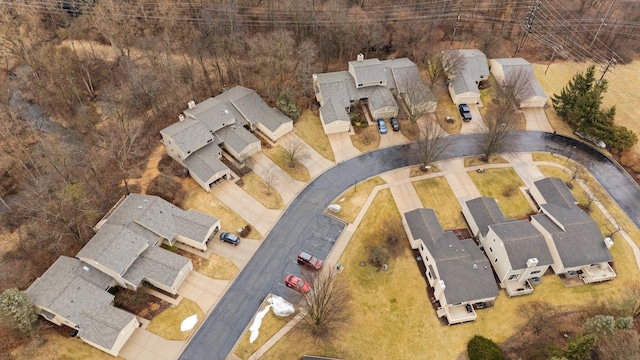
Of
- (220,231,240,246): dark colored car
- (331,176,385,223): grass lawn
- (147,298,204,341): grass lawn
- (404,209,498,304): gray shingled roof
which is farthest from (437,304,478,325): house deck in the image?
(147,298,204,341): grass lawn

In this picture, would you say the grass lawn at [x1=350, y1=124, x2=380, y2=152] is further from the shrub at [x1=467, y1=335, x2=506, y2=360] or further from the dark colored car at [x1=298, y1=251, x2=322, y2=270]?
the shrub at [x1=467, y1=335, x2=506, y2=360]

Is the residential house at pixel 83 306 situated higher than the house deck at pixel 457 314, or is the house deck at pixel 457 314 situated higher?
the residential house at pixel 83 306

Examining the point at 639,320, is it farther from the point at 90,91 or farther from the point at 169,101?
the point at 90,91

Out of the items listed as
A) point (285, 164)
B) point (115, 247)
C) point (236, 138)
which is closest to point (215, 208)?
point (236, 138)

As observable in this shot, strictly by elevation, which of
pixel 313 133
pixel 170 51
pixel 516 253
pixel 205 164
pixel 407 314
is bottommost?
pixel 407 314

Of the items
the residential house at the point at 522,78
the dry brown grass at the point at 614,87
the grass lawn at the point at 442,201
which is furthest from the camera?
the residential house at the point at 522,78

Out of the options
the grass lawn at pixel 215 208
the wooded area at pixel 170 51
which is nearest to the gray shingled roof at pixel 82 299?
the wooded area at pixel 170 51

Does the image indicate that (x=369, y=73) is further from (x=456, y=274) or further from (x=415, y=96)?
(x=456, y=274)

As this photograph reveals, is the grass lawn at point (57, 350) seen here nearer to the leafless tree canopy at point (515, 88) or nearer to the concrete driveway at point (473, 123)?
the concrete driveway at point (473, 123)
